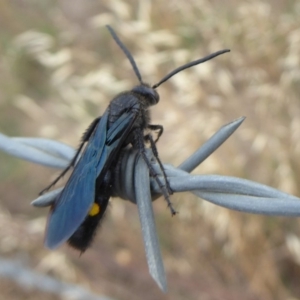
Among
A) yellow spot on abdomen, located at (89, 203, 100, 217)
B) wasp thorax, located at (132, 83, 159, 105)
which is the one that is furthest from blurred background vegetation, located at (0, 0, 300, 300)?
yellow spot on abdomen, located at (89, 203, 100, 217)

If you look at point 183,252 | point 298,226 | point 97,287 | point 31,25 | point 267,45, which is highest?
point 31,25

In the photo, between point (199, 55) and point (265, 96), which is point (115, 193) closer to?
point (265, 96)

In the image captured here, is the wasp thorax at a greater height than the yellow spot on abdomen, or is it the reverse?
the wasp thorax

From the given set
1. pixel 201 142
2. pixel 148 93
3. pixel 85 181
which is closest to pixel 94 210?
pixel 85 181

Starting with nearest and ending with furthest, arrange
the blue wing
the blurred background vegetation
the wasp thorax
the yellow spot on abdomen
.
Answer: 1. the blue wing
2. the yellow spot on abdomen
3. the wasp thorax
4. the blurred background vegetation

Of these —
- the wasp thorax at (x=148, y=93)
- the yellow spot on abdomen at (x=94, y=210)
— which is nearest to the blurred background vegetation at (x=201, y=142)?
the wasp thorax at (x=148, y=93)

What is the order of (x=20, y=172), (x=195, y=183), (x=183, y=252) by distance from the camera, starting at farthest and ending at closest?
(x=20, y=172) < (x=183, y=252) < (x=195, y=183)

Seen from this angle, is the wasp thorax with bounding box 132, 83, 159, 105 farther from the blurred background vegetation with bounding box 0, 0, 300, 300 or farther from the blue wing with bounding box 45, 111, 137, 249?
the blurred background vegetation with bounding box 0, 0, 300, 300

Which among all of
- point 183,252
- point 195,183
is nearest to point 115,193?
point 195,183
